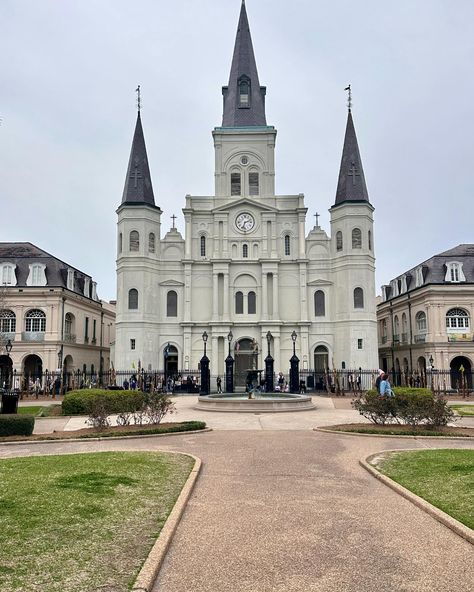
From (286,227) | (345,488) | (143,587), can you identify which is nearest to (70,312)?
(286,227)

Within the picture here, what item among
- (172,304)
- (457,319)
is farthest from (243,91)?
(457,319)

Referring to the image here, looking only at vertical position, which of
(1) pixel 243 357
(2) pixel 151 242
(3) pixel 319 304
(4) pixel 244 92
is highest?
(4) pixel 244 92

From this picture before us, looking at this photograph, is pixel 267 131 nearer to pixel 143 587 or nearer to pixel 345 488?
pixel 345 488

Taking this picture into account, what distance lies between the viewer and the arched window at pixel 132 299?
47.3 meters

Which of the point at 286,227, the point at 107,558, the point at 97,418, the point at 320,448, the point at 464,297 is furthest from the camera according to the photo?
the point at 286,227

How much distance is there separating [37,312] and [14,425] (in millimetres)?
32747

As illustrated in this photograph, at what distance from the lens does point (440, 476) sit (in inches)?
399

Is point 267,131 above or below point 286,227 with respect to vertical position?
above

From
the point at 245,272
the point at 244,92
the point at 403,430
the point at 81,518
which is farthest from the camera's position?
the point at 244,92

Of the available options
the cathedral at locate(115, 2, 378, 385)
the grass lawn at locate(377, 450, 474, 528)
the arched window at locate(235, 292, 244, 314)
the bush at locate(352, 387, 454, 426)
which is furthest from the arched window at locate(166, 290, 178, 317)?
the grass lawn at locate(377, 450, 474, 528)

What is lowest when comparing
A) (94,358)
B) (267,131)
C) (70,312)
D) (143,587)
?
(143,587)

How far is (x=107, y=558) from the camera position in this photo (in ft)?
19.9

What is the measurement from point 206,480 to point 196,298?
39.1m

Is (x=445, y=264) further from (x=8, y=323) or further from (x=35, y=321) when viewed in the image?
(x=8, y=323)
